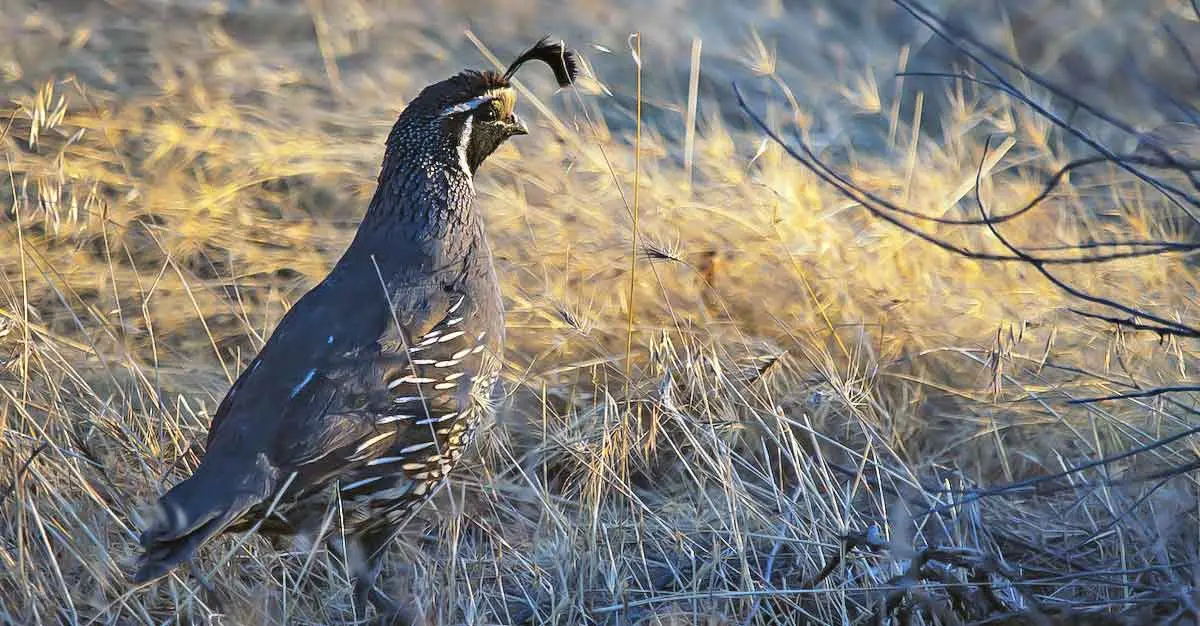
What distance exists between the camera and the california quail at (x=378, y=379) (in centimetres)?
302

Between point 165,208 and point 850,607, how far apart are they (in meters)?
2.70

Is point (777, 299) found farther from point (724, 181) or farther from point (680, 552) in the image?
point (680, 552)

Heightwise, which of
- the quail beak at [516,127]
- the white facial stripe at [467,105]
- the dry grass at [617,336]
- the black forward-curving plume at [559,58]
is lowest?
the dry grass at [617,336]

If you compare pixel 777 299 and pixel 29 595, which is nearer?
pixel 29 595

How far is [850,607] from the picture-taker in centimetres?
308

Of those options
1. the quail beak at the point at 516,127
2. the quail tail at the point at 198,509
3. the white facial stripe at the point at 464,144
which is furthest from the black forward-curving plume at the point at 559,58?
the quail tail at the point at 198,509

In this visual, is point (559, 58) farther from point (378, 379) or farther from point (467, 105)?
point (378, 379)

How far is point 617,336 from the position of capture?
436 cm

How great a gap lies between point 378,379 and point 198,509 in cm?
50

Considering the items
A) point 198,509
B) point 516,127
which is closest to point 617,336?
point 516,127

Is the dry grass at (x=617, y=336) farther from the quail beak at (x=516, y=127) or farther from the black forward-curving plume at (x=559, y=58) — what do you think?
the quail beak at (x=516, y=127)

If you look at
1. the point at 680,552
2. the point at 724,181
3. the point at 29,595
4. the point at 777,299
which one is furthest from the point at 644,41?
the point at 29,595

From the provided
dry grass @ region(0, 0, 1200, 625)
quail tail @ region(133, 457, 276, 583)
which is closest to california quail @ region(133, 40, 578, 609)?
quail tail @ region(133, 457, 276, 583)

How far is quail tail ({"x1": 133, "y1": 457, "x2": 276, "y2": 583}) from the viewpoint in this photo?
2801 mm
